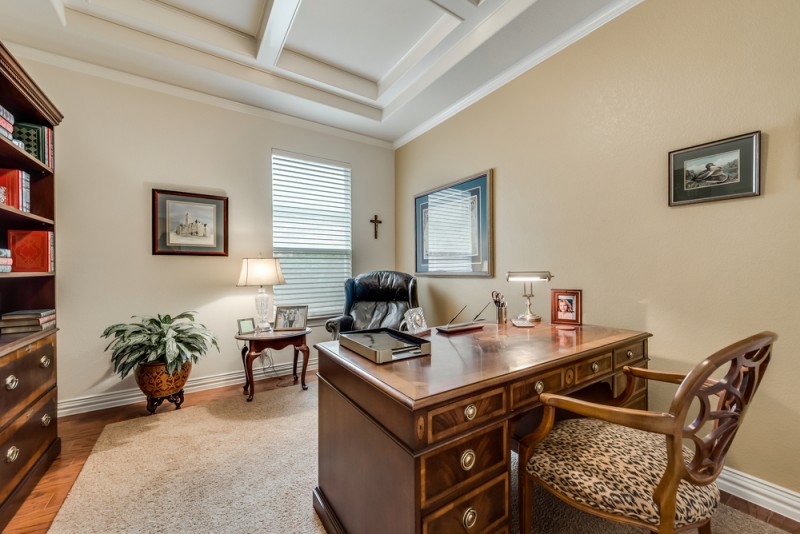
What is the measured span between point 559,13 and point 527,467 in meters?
2.63

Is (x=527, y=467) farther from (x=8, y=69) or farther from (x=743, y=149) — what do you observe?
(x=8, y=69)

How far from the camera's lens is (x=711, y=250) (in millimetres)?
1758

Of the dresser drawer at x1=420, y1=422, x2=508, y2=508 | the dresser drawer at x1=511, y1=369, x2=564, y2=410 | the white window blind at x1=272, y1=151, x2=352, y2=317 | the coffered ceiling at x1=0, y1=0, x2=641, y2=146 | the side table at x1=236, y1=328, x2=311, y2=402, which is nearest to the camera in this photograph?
the dresser drawer at x1=420, y1=422, x2=508, y2=508

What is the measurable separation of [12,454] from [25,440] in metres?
0.15

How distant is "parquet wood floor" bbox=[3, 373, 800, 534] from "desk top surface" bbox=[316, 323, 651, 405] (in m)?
0.94

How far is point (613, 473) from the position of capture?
1106 millimetres

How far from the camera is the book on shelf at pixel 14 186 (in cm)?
184

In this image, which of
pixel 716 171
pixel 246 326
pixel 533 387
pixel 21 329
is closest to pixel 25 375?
pixel 21 329

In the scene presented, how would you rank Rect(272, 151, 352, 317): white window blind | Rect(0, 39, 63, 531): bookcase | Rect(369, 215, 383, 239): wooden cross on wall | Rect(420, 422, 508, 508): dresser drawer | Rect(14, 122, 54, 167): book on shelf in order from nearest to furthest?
Rect(420, 422, 508, 508): dresser drawer
Rect(0, 39, 63, 531): bookcase
Rect(14, 122, 54, 167): book on shelf
Rect(272, 151, 352, 317): white window blind
Rect(369, 215, 383, 239): wooden cross on wall

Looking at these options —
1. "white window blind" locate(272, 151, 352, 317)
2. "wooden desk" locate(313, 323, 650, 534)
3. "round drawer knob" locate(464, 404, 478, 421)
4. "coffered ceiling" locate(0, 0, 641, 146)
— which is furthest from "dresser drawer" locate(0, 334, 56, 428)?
"coffered ceiling" locate(0, 0, 641, 146)

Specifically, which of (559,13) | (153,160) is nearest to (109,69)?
(153,160)

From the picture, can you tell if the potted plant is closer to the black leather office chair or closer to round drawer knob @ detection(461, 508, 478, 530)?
the black leather office chair

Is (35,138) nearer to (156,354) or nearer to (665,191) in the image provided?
(156,354)

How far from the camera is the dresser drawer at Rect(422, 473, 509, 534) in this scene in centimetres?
99
